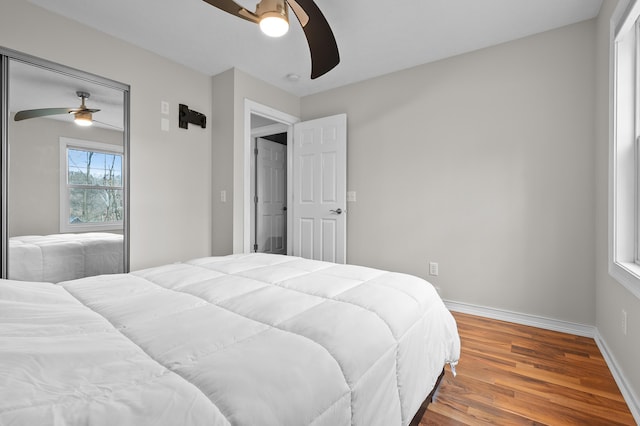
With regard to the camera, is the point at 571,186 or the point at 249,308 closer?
the point at 249,308

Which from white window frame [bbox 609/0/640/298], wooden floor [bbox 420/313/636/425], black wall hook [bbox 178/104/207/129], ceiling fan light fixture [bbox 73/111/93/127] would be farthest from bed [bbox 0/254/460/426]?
black wall hook [bbox 178/104/207/129]

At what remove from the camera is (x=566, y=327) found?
8.30 feet

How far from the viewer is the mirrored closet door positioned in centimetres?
223

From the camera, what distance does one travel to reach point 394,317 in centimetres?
116

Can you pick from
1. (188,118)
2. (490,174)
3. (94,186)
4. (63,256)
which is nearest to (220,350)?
(63,256)

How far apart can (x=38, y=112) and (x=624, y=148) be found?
13.0 ft

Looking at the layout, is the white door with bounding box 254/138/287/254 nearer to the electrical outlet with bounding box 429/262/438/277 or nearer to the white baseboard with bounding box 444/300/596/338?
the electrical outlet with bounding box 429/262/438/277

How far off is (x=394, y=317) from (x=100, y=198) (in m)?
2.66

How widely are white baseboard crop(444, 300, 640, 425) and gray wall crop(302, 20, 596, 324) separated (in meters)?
0.05

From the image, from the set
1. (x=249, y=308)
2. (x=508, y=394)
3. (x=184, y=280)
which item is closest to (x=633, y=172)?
(x=508, y=394)

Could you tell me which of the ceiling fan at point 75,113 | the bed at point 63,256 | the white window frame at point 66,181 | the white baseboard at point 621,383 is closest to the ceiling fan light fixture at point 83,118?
the ceiling fan at point 75,113

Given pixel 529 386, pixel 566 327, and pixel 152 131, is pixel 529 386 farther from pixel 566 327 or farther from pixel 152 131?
pixel 152 131

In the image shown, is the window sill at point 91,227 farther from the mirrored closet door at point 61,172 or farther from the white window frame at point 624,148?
the white window frame at point 624,148

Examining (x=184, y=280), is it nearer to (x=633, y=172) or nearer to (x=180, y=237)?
(x=180, y=237)
